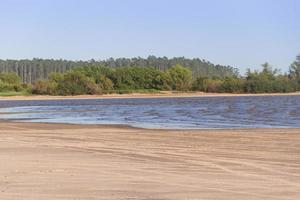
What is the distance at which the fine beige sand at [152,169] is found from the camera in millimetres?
10742

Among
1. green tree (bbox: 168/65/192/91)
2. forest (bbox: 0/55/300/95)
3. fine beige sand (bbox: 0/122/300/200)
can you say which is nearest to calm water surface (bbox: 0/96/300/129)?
fine beige sand (bbox: 0/122/300/200)

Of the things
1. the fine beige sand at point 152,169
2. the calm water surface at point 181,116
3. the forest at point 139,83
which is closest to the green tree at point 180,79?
the forest at point 139,83

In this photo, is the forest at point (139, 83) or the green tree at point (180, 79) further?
the green tree at point (180, 79)

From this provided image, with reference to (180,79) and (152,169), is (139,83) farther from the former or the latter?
(152,169)

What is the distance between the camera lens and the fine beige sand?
10.7 meters

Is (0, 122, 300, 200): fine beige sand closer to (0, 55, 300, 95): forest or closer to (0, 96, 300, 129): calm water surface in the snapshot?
(0, 96, 300, 129): calm water surface

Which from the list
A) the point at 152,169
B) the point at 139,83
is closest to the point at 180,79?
the point at 139,83

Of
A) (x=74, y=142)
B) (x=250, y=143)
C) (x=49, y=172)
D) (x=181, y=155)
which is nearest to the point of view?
(x=49, y=172)

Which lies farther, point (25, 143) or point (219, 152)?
point (25, 143)

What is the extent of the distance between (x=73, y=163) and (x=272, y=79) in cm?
13638

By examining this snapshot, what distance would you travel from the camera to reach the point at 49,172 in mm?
13508

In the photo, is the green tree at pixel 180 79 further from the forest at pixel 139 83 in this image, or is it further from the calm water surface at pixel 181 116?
the calm water surface at pixel 181 116

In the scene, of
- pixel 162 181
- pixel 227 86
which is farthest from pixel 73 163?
pixel 227 86

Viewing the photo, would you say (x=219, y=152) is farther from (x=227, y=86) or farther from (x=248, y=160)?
(x=227, y=86)
